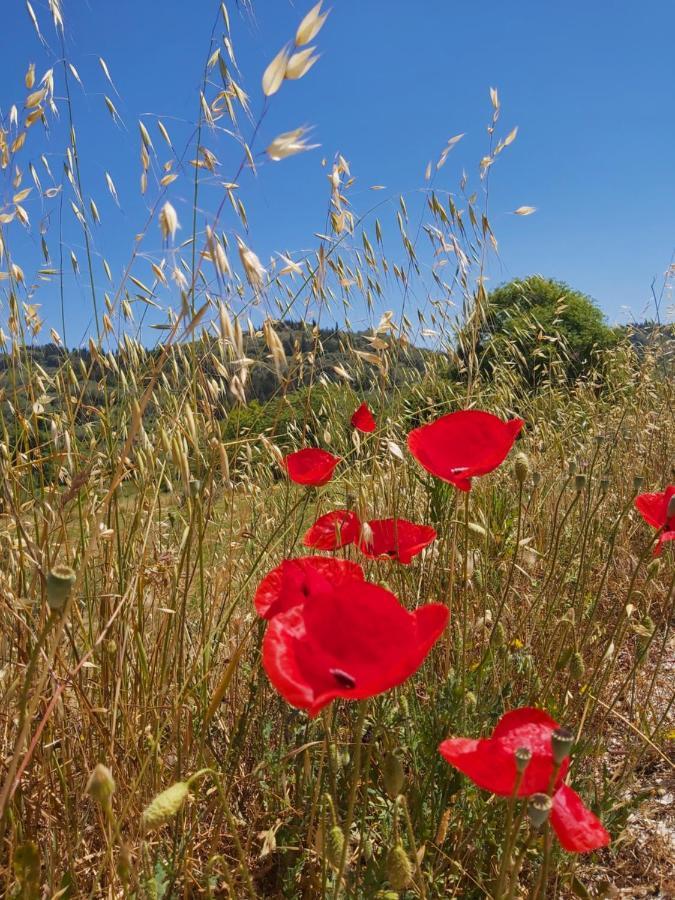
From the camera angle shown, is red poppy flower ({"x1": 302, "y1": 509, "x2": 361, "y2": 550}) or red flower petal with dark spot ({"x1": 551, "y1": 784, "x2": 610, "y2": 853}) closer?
red flower petal with dark spot ({"x1": 551, "y1": 784, "x2": 610, "y2": 853})

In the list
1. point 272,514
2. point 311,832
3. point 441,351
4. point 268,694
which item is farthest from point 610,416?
point 311,832

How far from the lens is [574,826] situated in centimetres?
65

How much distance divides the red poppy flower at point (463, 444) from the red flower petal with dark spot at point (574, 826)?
43 centimetres

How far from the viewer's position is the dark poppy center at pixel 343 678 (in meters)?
0.64

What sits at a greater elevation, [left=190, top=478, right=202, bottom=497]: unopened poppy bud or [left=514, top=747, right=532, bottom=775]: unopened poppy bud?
[left=190, top=478, right=202, bottom=497]: unopened poppy bud

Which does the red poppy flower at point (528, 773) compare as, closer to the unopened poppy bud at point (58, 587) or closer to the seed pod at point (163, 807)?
the seed pod at point (163, 807)

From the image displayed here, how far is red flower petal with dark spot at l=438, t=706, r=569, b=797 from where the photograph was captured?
25.5 inches

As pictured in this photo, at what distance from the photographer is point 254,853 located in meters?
1.19

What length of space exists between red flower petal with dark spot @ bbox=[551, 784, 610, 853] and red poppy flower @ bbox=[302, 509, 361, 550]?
52cm

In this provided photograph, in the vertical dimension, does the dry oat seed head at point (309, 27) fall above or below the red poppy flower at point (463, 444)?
above

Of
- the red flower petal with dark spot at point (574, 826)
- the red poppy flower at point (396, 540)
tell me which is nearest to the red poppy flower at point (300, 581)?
the red poppy flower at point (396, 540)

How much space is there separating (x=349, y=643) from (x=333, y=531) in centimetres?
50

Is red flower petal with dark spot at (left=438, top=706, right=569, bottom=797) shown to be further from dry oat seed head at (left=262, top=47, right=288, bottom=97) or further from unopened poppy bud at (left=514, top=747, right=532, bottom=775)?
dry oat seed head at (left=262, top=47, right=288, bottom=97)

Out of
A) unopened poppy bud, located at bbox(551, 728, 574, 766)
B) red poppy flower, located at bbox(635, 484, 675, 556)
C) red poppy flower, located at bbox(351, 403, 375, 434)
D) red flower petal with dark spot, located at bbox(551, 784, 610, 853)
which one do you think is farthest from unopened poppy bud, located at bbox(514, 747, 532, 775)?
red poppy flower, located at bbox(351, 403, 375, 434)
